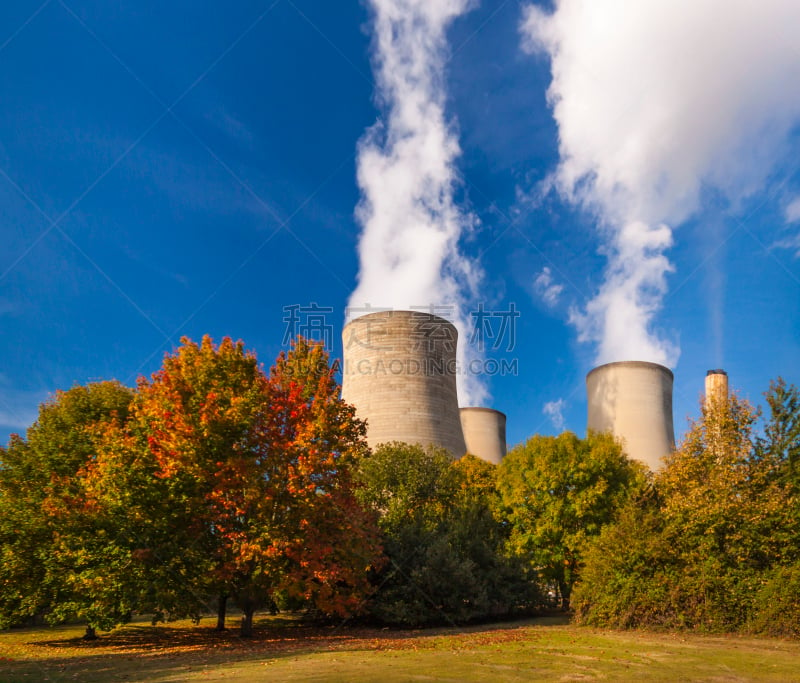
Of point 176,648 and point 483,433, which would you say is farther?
point 483,433

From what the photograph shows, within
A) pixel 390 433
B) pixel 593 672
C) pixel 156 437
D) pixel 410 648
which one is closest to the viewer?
pixel 593 672

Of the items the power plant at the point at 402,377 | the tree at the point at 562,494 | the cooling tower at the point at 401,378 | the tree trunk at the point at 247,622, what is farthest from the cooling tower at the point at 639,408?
the tree trunk at the point at 247,622

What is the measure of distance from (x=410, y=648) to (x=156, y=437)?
7.43 m

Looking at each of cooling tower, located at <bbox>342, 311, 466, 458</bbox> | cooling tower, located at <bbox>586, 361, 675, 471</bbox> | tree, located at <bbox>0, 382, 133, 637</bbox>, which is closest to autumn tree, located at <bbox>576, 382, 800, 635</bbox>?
tree, located at <bbox>0, 382, 133, 637</bbox>

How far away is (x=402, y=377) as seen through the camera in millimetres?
30516

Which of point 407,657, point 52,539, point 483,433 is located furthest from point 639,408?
point 52,539

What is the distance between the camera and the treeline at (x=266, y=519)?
1429 cm

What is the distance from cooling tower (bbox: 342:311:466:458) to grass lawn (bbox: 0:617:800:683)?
13985 millimetres

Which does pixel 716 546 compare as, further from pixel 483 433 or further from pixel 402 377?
pixel 483 433

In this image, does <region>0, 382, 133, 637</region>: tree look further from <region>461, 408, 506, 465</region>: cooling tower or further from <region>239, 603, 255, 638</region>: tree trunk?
<region>461, 408, 506, 465</region>: cooling tower

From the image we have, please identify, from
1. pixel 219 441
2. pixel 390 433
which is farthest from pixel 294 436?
pixel 390 433

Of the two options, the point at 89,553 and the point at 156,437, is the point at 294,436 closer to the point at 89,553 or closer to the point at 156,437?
the point at 156,437

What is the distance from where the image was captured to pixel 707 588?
49.6 feet

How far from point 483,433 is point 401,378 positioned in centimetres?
2263
